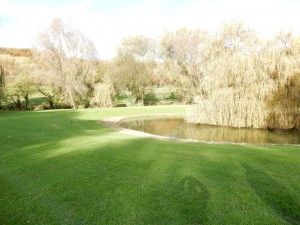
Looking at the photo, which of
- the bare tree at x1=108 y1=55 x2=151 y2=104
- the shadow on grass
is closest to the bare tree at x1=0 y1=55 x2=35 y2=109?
the bare tree at x1=108 y1=55 x2=151 y2=104

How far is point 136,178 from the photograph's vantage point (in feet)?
17.3

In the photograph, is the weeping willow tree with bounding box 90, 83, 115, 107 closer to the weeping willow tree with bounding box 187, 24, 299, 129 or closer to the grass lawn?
the weeping willow tree with bounding box 187, 24, 299, 129

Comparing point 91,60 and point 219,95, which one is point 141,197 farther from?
point 91,60

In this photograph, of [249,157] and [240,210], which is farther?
[249,157]

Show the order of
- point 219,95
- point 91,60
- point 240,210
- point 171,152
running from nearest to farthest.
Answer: point 240,210 < point 171,152 < point 219,95 < point 91,60

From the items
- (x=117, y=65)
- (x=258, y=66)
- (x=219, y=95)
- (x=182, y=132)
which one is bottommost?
(x=182, y=132)

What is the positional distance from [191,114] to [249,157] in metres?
10.9

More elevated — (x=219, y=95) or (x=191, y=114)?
(x=219, y=95)

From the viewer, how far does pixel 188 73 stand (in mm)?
36344

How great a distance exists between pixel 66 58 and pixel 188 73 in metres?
17.2

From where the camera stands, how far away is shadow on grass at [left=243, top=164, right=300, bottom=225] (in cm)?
388

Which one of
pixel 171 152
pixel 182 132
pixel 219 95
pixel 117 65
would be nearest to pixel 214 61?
pixel 219 95

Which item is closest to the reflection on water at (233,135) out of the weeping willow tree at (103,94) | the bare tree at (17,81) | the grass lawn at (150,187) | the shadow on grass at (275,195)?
the grass lawn at (150,187)

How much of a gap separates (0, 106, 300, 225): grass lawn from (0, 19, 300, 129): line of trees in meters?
7.96
